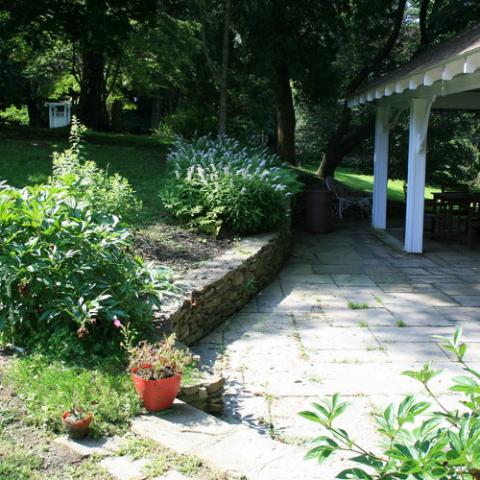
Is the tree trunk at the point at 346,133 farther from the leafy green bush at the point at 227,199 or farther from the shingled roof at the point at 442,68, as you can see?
the leafy green bush at the point at 227,199

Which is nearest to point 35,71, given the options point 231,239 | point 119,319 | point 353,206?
point 353,206

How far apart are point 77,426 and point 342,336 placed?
2.84m

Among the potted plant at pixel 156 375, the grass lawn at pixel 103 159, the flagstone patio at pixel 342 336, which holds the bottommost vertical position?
the flagstone patio at pixel 342 336

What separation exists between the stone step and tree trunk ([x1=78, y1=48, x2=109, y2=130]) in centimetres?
1288

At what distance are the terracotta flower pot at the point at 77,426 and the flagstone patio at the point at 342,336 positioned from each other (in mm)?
1006

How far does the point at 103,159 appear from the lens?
11.1 meters

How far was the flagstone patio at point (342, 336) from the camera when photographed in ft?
12.5

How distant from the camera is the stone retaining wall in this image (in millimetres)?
4578

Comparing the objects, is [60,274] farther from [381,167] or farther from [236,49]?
[236,49]

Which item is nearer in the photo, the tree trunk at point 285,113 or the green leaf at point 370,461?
the green leaf at point 370,461

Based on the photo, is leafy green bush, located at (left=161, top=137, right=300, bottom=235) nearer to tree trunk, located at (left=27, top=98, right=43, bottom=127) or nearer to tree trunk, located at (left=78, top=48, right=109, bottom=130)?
tree trunk, located at (left=78, top=48, right=109, bottom=130)

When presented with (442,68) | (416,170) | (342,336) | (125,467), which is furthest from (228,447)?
(416,170)

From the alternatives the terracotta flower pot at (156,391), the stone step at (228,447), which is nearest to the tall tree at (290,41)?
the terracotta flower pot at (156,391)

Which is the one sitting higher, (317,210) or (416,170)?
(416,170)
